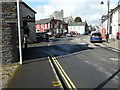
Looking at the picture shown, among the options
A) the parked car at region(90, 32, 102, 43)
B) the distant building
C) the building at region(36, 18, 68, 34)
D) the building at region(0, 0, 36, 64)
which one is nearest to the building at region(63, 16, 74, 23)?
the distant building

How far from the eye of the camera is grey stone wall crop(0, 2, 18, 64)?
17.5m

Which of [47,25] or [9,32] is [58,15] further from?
[9,32]

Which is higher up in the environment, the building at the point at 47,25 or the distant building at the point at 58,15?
the distant building at the point at 58,15

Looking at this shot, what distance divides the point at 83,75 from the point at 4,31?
7260 millimetres

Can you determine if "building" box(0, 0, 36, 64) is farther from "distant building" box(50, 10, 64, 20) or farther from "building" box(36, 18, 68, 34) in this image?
"distant building" box(50, 10, 64, 20)

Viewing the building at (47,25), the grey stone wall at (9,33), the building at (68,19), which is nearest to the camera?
the grey stone wall at (9,33)

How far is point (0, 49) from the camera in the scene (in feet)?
56.5

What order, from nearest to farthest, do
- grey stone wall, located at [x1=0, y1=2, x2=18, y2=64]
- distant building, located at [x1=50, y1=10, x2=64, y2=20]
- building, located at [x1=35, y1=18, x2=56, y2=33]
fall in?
grey stone wall, located at [x1=0, y1=2, x2=18, y2=64]
building, located at [x1=35, y1=18, x2=56, y2=33]
distant building, located at [x1=50, y1=10, x2=64, y2=20]

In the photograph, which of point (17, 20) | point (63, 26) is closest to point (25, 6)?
point (17, 20)

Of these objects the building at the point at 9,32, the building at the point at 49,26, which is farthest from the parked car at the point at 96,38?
the building at the point at 49,26

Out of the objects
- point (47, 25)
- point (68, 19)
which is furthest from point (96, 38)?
point (68, 19)

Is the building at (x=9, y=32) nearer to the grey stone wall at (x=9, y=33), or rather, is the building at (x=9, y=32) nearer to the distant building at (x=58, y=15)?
the grey stone wall at (x=9, y=33)

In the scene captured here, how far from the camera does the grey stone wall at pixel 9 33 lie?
1747 centimetres

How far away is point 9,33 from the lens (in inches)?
699
